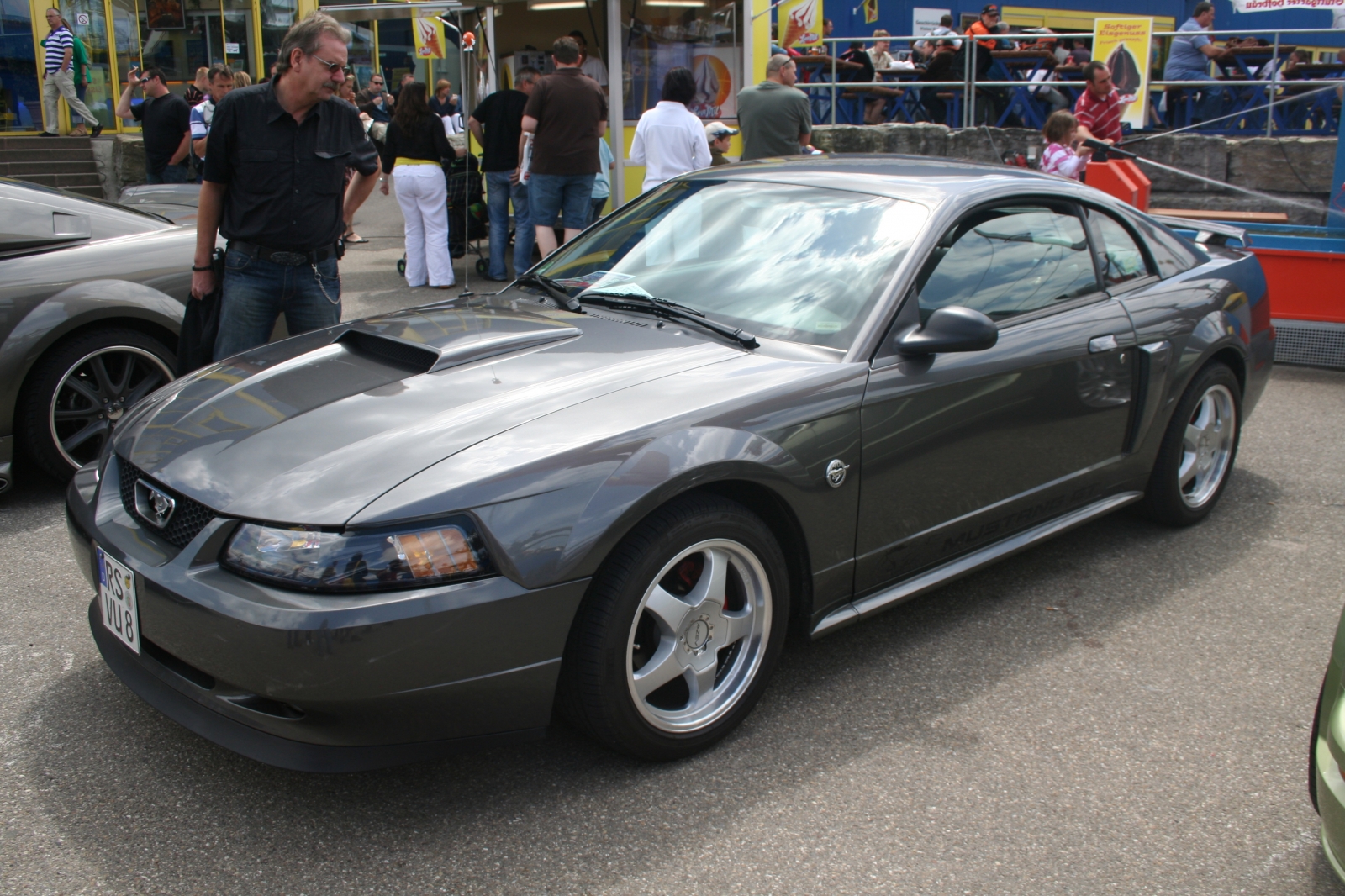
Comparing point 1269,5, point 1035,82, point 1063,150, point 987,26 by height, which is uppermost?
point 987,26

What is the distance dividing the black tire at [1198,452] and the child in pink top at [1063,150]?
444cm

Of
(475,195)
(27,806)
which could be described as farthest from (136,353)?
(475,195)

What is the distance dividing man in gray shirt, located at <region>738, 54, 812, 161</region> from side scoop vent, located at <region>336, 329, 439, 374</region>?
573cm

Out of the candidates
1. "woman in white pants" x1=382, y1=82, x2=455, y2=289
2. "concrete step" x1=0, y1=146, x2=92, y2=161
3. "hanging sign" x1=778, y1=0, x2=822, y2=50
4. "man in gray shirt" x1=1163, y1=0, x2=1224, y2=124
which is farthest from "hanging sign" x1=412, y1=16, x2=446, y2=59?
"man in gray shirt" x1=1163, y1=0, x2=1224, y2=124

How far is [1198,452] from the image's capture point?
14.6 feet

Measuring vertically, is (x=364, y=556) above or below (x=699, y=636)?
above

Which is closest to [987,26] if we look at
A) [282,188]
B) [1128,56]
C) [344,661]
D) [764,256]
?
[1128,56]

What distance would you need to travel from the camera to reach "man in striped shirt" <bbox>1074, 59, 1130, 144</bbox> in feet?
32.1

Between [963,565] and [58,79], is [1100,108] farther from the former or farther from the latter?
[58,79]

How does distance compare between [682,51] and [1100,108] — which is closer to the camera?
[1100,108]

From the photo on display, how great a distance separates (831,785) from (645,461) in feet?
3.01

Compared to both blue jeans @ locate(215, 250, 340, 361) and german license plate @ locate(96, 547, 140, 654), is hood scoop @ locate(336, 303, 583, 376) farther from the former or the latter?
blue jeans @ locate(215, 250, 340, 361)

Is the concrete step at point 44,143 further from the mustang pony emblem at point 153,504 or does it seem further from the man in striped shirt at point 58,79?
the mustang pony emblem at point 153,504

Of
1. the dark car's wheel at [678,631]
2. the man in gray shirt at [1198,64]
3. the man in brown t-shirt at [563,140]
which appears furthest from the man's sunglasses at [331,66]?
the man in gray shirt at [1198,64]
